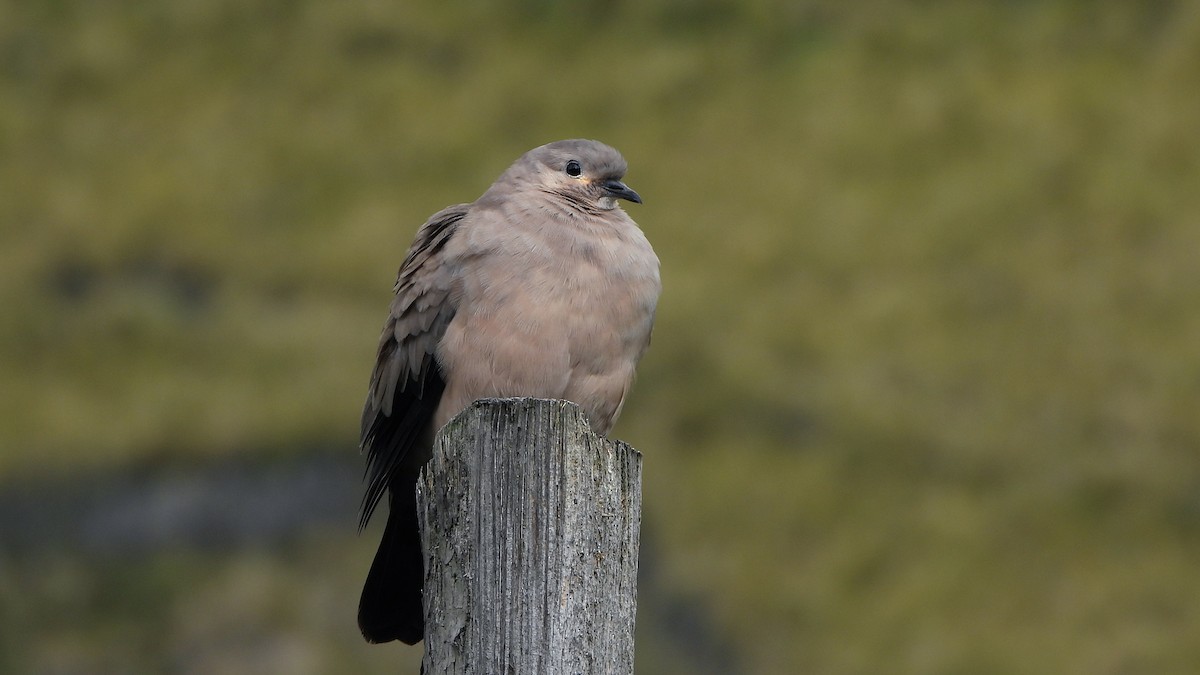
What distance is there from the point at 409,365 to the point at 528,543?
6.45 ft

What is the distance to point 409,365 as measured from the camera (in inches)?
177

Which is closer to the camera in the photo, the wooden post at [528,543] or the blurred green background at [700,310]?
the wooden post at [528,543]

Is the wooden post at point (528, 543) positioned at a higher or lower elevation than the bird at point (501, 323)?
lower

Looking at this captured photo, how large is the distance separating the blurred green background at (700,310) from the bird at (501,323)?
297 centimetres

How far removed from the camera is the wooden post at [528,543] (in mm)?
2551

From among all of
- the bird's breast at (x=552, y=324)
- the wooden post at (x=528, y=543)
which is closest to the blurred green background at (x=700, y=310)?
the bird's breast at (x=552, y=324)

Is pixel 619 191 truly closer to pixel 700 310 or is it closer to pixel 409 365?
pixel 409 365

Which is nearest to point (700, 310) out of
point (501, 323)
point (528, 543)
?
point (501, 323)

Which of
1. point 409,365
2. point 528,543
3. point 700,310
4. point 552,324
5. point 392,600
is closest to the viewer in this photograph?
point 528,543

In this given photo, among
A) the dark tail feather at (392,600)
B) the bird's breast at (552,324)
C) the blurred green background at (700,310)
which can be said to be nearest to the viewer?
the dark tail feather at (392,600)

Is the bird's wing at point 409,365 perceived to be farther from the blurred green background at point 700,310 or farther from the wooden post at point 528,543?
the blurred green background at point 700,310

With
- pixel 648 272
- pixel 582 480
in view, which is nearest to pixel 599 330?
pixel 648 272

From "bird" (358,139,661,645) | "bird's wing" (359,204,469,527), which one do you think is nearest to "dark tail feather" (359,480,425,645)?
"bird" (358,139,661,645)

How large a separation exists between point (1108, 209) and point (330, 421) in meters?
4.60
